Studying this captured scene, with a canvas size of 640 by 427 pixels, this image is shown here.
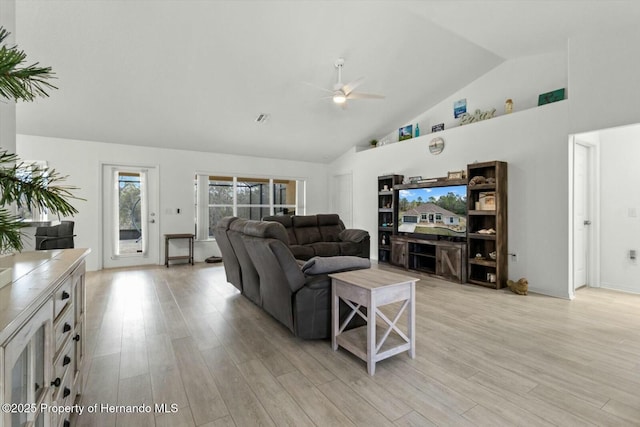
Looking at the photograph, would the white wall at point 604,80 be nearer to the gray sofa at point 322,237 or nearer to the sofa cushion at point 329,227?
the gray sofa at point 322,237

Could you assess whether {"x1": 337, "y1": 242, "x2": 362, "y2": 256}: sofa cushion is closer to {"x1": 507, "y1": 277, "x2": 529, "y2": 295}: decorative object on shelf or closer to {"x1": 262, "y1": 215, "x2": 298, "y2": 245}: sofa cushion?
{"x1": 262, "y1": 215, "x2": 298, "y2": 245}: sofa cushion

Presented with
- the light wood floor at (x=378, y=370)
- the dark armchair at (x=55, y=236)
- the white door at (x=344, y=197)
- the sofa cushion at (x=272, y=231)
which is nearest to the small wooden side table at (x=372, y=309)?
the light wood floor at (x=378, y=370)

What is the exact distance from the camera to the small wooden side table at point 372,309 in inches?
88.1

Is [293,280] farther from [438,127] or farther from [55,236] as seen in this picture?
[438,127]

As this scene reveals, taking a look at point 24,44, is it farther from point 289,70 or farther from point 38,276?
point 38,276

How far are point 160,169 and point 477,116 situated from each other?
6076mm

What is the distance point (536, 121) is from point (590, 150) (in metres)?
1.09

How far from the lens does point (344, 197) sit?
8.19 m

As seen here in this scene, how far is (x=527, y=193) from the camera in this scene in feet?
14.6

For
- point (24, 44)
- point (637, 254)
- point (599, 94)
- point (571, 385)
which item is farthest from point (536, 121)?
point (24, 44)

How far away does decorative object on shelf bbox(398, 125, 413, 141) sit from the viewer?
6.46m

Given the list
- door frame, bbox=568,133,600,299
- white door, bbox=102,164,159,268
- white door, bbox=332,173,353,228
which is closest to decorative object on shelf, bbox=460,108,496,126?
door frame, bbox=568,133,600,299

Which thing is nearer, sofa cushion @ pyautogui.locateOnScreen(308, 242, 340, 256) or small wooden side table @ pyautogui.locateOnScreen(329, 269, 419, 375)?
small wooden side table @ pyautogui.locateOnScreen(329, 269, 419, 375)

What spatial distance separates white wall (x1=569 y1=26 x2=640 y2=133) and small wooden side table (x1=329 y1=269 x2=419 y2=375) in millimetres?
3277
